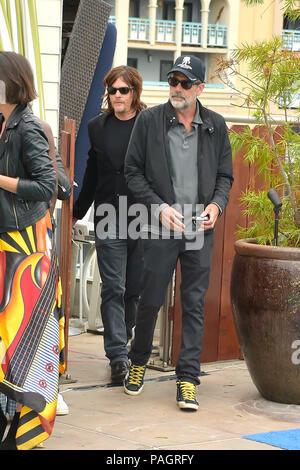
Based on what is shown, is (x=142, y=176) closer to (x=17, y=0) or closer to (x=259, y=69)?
(x=259, y=69)

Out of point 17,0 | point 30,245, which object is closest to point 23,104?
point 30,245

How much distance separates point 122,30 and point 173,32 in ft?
10.2

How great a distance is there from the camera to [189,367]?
5.62 meters

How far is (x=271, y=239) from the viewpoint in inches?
234

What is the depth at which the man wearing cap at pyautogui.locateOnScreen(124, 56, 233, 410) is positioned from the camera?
5.61 metres

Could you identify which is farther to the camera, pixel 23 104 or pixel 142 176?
pixel 142 176

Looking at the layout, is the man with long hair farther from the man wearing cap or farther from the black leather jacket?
the black leather jacket

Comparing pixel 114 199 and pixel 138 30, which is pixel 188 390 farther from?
pixel 138 30

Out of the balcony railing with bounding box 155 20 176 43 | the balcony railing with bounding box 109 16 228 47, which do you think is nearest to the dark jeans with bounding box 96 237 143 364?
the balcony railing with bounding box 109 16 228 47

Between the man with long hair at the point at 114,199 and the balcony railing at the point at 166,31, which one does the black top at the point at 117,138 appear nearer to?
the man with long hair at the point at 114,199

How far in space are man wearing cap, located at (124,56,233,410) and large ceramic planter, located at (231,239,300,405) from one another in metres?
0.26

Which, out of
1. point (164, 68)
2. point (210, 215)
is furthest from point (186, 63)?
point (164, 68)

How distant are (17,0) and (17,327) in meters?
3.31

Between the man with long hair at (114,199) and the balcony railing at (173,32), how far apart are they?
45.6 metres
